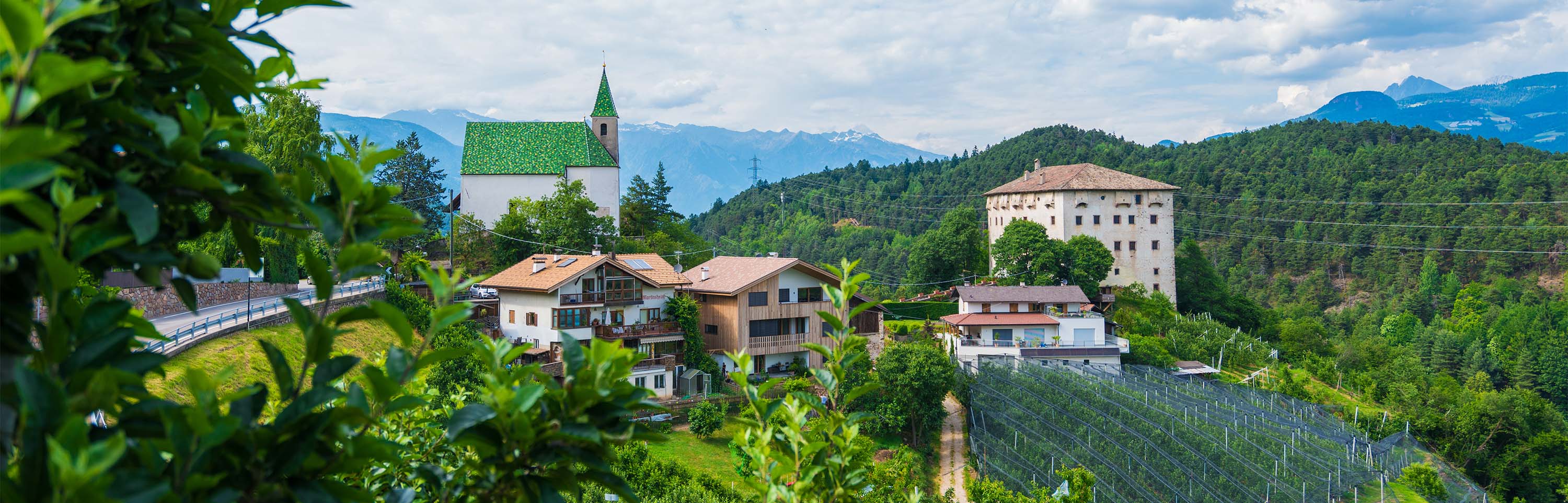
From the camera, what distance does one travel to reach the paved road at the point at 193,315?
19377 mm

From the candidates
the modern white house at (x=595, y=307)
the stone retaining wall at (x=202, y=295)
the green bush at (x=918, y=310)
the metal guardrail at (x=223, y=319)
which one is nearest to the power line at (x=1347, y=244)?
the green bush at (x=918, y=310)

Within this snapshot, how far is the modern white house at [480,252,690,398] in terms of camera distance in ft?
87.1

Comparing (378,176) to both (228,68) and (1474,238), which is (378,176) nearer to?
(228,68)

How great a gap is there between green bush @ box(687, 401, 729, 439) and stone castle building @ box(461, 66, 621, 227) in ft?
84.2

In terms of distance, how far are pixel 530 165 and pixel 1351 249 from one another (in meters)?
70.4


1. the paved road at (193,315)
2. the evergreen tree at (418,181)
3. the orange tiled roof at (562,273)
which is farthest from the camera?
A: the evergreen tree at (418,181)

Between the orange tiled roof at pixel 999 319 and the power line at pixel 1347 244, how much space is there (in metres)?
54.8

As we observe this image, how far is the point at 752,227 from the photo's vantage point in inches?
3780

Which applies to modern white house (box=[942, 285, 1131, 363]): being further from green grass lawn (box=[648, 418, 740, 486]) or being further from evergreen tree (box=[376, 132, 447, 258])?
evergreen tree (box=[376, 132, 447, 258])

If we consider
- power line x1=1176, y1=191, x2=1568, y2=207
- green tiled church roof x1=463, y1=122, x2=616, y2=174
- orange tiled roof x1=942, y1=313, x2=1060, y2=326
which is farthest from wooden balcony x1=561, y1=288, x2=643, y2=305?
power line x1=1176, y1=191, x2=1568, y2=207

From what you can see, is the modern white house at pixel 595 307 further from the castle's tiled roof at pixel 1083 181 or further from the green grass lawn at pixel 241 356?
the castle's tiled roof at pixel 1083 181

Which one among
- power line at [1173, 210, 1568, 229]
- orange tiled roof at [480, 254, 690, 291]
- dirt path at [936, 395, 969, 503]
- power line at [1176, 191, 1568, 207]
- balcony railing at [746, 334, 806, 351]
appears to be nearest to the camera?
dirt path at [936, 395, 969, 503]

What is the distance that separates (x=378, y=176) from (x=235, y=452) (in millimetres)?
64040

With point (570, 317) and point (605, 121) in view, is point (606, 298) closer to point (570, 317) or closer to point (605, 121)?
point (570, 317)
